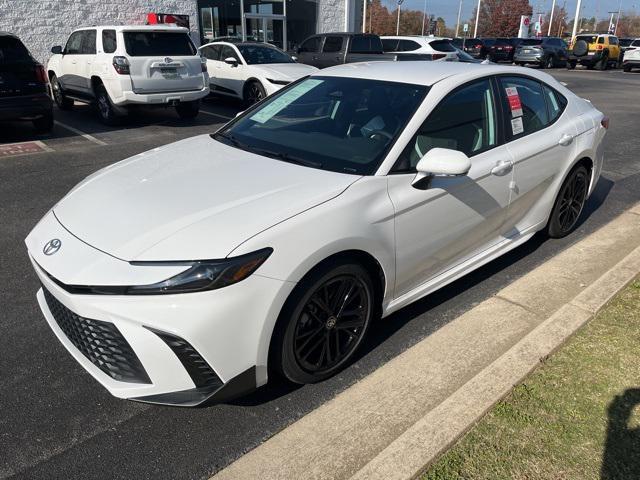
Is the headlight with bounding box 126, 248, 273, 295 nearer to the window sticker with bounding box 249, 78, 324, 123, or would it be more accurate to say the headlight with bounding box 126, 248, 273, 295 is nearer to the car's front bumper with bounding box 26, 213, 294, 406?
the car's front bumper with bounding box 26, 213, 294, 406

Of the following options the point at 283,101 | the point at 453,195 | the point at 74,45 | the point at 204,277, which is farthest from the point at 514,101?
the point at 74,45

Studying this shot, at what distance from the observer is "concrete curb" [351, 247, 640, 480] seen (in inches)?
87.5

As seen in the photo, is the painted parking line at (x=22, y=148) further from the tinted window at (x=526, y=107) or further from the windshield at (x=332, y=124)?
the tinted window at (x=526, y=107)

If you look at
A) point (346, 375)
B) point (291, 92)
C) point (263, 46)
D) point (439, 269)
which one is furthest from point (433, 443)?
point (263, 46)

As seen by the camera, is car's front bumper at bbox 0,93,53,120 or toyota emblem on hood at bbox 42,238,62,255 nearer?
toyota emblem on hood at bbox 42,238,62,255

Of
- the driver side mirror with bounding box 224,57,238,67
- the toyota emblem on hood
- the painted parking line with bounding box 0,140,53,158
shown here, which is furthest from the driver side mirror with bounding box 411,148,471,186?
the driver side mirror with bounding box 224,57,238,67

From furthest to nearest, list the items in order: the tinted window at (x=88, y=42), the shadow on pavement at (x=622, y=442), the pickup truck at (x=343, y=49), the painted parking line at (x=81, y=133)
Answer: the pickup truck at (x=343, y=49) < the tinted window at (x=88, y=42) < the painted parking line at (x=81, y=133) < the shadow on pavement at (x=622, y=442)

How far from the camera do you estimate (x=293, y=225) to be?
2449mm

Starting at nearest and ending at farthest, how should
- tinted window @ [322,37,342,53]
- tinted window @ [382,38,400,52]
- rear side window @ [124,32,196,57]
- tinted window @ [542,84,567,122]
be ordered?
tinted window @ [542,84,567,122] → rear side window @ [124,32,196,57] → tinted window @ [322,37,342,53] → tinted window @ [382,38,400,52]

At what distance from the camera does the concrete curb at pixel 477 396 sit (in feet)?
7.29

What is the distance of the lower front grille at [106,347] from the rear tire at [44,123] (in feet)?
24.6

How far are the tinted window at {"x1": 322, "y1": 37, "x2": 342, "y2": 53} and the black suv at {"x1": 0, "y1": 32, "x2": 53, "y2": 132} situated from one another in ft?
28.2

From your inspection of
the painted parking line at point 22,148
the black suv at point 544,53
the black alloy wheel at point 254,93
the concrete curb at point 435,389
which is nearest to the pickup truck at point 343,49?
the black alloy wheel at point 254,93

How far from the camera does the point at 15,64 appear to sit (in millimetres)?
7863
